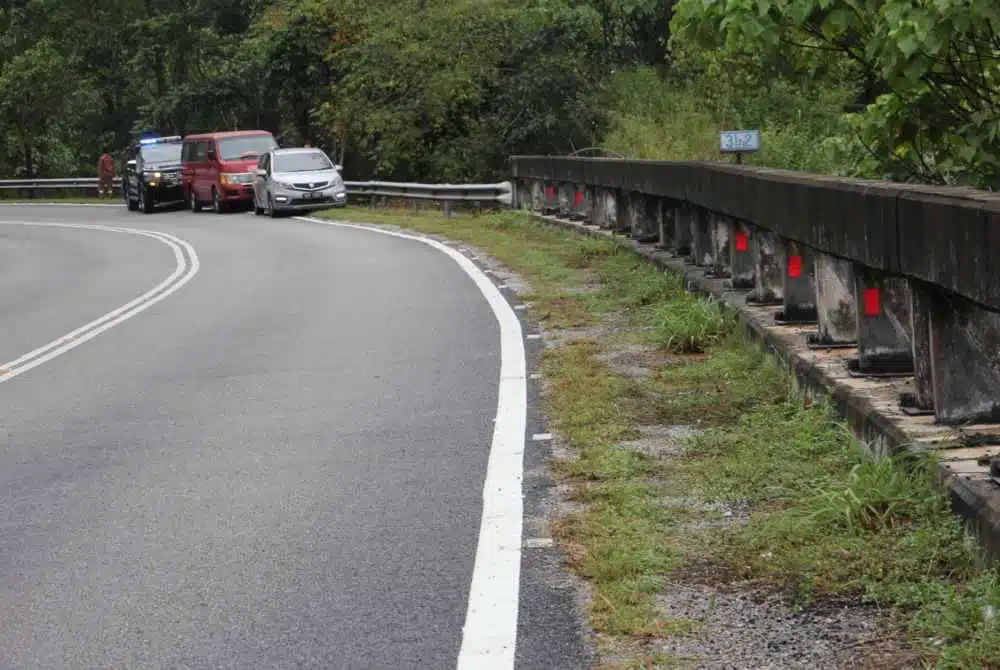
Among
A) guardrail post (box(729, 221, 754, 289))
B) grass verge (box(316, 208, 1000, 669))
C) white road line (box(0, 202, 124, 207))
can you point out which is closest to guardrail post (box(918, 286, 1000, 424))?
grass verge (box(316, 208, 1000, 669))

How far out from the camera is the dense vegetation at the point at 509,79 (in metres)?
9.39

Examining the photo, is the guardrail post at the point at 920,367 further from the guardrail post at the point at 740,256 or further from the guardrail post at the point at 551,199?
the guardrail post at the point at 551,199

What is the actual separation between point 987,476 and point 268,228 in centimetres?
2983

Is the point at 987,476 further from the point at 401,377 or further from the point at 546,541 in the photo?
the point at 401,377

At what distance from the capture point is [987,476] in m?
5.95

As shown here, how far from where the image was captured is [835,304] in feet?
30.5

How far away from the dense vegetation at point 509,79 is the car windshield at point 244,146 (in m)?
2.72

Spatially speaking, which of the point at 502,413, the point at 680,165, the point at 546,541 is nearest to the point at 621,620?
the point at 546,541

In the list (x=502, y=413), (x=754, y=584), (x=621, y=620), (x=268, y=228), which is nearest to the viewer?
(x=621, y=620)

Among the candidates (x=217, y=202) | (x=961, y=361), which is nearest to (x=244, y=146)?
(x=217, y=202)

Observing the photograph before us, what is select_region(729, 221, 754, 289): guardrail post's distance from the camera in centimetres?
1261

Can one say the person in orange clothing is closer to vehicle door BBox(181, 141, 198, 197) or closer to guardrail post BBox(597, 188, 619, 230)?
vehicle door BBox(181, 141, 198, 197)

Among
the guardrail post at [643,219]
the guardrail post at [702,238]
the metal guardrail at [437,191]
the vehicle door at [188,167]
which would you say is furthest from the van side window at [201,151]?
the guardrail post at [702,238]

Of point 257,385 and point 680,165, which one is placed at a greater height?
point 680,165
